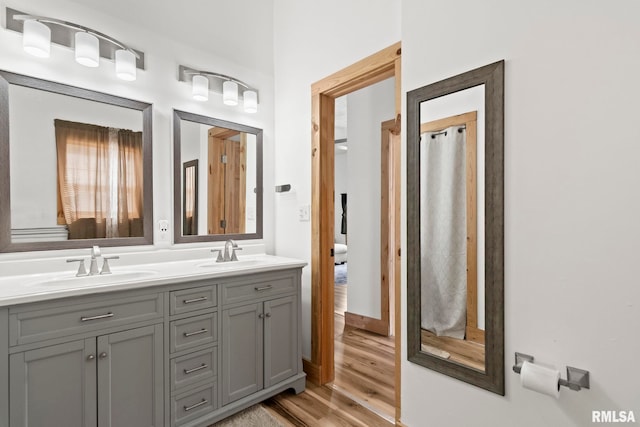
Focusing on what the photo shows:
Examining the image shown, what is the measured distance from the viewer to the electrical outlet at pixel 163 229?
7.02 feet

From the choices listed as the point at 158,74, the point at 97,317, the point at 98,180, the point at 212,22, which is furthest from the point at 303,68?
the point at 97,317

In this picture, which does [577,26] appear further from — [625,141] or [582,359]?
[582,359]

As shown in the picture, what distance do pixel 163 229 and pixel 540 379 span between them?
6.99ft

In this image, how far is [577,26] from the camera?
119 cm

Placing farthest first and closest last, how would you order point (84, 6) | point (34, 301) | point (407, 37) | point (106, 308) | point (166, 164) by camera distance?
point (166, 164) < point (84, 6) < point (407, 37) < point (106, 308) < point (34, 301)

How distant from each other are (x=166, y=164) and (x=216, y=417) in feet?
5.16

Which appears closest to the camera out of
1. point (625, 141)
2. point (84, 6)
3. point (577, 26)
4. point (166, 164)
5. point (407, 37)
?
point (625, 141)

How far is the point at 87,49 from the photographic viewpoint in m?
1.80

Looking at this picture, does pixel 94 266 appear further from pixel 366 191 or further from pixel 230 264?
pixel 366 191

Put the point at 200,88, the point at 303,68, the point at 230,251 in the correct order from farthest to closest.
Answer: the point at 303,68
the point at 230,251
the point at 200,88

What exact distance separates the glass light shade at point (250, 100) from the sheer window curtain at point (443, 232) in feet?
4.67

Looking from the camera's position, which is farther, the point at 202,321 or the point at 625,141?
the point at 202,321

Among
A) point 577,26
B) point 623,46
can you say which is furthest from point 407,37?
point 623,46

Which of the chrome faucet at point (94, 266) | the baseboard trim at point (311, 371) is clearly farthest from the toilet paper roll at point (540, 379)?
the chrome faucet at point (94, 266)
